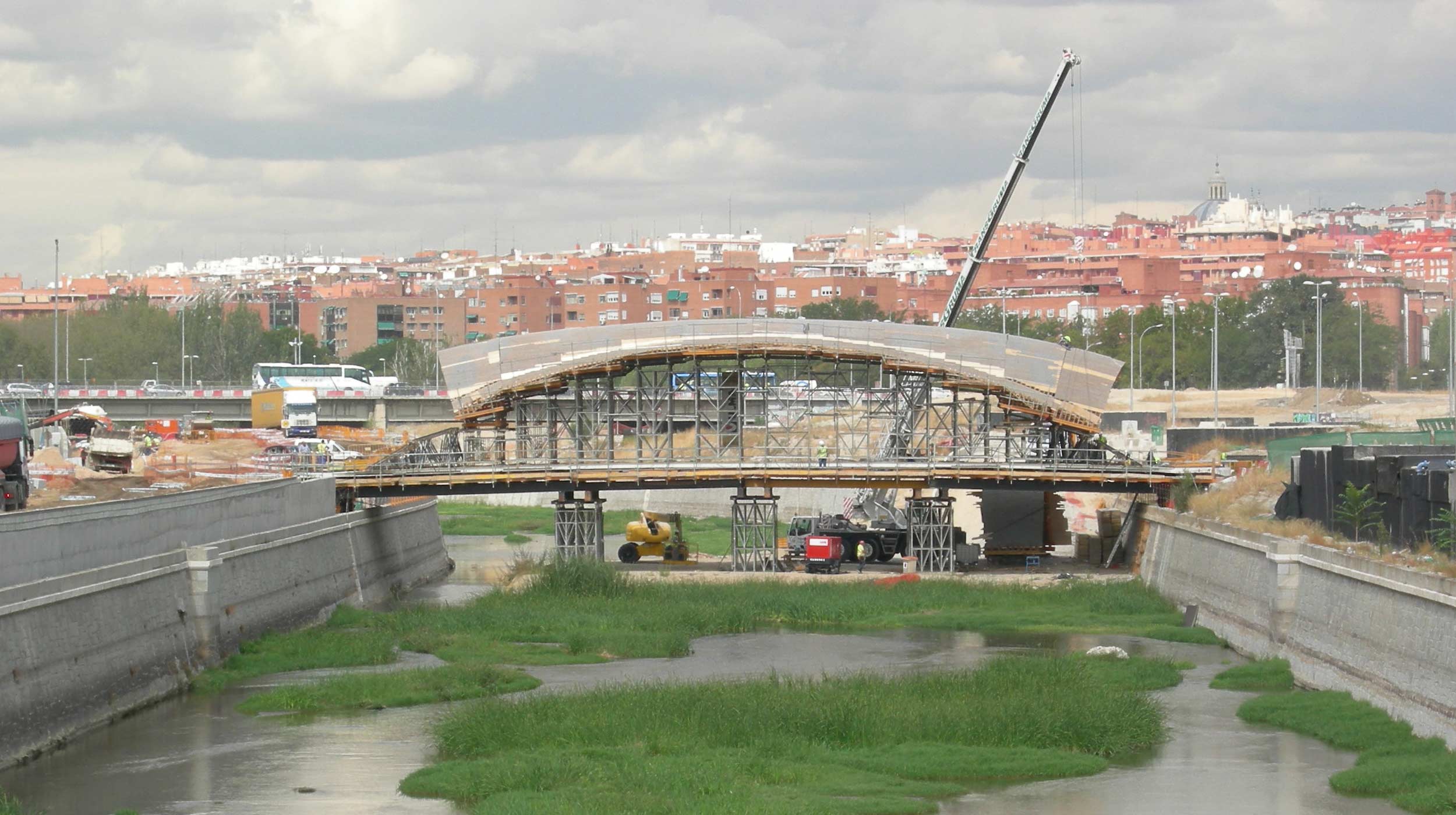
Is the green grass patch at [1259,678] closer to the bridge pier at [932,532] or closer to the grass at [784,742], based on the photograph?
the grass at [784,742]

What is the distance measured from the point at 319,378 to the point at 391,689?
9440 cm

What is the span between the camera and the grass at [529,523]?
9169cm

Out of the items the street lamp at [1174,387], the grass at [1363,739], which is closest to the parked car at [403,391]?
the street lamp at [1174,387]

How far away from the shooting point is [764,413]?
7281cm

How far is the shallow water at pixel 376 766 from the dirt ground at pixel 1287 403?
78.4 metres

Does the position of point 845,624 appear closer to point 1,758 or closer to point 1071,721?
point 1071,721

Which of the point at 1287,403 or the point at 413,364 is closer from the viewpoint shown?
the point at 1287,403

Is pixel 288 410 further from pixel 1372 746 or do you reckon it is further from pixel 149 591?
pixel 1372 746

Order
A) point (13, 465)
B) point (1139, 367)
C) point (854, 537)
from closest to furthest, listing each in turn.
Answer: point (13, 465) → point (854, 537) → point (1139, 367)

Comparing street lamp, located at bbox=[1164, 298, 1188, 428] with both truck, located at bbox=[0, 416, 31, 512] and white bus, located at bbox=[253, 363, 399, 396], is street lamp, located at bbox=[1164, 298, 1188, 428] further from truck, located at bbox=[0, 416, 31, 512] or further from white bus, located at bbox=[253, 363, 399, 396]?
truck, located at bbox=[0, 416, 31, 512]

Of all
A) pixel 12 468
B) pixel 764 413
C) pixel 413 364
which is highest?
pixel 413 364

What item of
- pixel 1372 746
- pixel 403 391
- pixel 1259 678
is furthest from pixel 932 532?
pixel 403 391

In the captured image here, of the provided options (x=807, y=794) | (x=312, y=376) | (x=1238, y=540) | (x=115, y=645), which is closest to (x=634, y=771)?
(x=807, y=794)

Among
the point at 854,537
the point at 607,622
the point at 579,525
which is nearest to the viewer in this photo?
the point at 607,622
